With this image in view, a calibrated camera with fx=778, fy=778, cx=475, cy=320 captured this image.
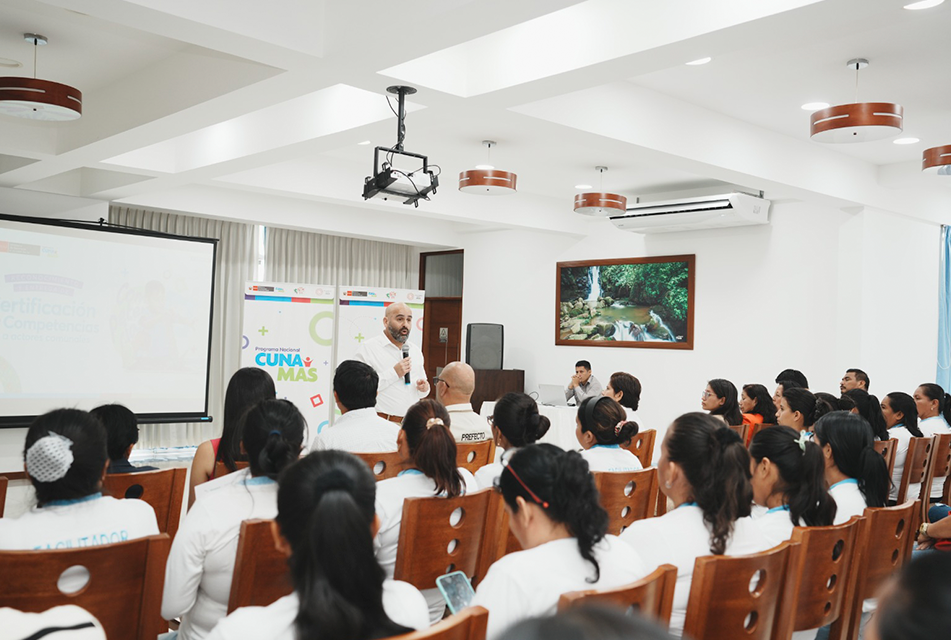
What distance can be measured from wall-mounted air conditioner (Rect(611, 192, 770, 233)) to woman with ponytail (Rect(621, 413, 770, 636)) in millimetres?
→ 5599

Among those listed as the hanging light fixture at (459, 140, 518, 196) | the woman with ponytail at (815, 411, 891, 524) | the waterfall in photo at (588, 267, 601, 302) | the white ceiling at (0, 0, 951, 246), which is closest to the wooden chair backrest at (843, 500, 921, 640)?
the woman with ponytail at (815, 411, 891, 524)

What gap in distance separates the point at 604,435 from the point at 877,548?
1292mm

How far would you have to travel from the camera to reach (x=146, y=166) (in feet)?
20.1

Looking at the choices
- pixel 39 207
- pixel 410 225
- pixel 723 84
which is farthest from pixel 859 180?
pixel 39 207

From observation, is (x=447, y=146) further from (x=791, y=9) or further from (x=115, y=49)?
(x=791, y=9)

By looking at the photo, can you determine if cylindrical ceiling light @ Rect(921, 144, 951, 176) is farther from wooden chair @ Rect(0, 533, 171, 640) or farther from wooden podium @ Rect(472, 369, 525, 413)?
wooden podium @ Rect(472, 369, 525, 413)

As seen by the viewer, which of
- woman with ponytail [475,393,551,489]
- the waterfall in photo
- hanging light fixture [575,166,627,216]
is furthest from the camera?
the waterfall in photo

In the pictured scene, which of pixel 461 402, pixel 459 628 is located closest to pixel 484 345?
pixel 461 402

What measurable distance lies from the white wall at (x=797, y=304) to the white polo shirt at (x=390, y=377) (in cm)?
352

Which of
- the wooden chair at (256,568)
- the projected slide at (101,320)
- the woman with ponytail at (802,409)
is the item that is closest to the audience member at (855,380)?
the woman with ponytail at (802,409)

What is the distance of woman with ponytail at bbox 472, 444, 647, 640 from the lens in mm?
1618

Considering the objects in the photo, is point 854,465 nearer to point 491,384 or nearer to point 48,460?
point 48,460

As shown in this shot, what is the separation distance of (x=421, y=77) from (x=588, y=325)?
19.5ft

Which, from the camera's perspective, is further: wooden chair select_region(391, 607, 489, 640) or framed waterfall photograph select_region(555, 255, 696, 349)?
framed waterfall photograph select_region(555, 255, 696, 349)
